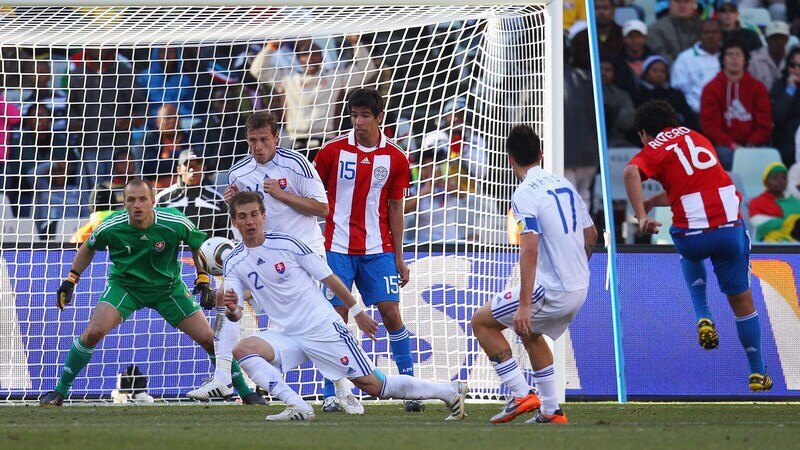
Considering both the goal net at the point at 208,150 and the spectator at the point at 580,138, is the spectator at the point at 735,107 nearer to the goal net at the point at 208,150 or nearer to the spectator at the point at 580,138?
the spectator at the point at 580,138

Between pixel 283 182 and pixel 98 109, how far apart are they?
3.07 m

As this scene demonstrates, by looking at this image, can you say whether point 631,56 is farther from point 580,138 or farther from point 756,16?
point 756,16

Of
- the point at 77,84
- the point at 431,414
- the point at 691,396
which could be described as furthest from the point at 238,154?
the point at 691,396

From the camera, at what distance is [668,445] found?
5043mm

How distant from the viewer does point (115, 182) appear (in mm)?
10453

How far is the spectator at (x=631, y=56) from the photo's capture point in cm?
1422

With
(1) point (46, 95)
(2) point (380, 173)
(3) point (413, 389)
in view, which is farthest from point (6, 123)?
(3) point (413, 389)

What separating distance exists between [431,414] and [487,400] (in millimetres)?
1732

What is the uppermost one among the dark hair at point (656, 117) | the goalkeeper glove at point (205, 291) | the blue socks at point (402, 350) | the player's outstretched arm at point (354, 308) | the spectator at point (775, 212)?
the spectator at point (775, 212)

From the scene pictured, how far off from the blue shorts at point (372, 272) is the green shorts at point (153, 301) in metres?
1.29

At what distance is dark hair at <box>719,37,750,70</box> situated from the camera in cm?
1445

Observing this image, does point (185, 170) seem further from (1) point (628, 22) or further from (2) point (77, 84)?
(1) point (628, 22)

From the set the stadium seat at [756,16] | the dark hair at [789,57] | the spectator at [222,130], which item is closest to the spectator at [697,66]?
the stadium seat at [756,16]

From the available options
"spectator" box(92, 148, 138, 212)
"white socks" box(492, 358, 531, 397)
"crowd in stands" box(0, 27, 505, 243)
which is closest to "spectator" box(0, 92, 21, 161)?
"crowd in stands" box(0, 27, 505, 243)
